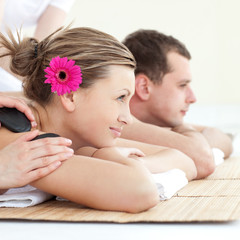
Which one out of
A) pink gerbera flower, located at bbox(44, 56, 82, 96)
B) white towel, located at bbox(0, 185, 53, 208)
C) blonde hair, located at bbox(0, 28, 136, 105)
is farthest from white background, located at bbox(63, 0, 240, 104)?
white towel, located at bbox(0, 185, 53, 208)

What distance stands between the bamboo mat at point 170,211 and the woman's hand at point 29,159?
8 centimetres

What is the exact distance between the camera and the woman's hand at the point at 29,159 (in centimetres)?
135

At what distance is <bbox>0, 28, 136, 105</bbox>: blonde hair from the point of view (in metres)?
1.54

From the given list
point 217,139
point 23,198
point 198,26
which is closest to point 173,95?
point 217,139

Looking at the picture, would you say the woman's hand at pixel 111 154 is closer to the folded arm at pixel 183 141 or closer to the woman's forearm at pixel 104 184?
the woman's forearm at pixel 104 184

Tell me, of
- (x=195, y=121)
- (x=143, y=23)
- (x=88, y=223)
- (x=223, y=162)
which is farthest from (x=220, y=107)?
(x=88, y=223)

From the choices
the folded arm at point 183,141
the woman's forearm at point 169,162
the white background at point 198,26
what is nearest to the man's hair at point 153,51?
the folded arm at point 183,141

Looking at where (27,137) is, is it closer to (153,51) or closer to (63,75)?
(63,75)

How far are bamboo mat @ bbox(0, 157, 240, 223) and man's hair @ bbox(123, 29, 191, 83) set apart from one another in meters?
0.99

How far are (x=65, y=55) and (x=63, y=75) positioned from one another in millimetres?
63

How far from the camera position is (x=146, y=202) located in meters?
1.30

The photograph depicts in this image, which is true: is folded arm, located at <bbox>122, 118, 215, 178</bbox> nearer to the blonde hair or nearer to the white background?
the blonde hair

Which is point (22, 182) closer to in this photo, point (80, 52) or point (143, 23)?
point (80, 52)

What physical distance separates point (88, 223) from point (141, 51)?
1.53 m
